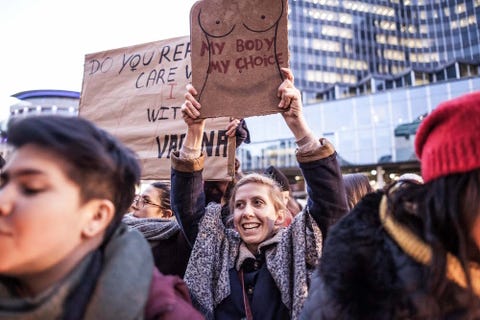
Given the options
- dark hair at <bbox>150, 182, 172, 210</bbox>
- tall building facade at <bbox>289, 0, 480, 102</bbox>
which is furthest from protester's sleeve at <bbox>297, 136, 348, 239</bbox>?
tall building facade at <bbox>289, 0, 480, 102</bbox>

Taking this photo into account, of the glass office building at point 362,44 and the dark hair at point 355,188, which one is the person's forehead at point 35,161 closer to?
the dark hair at point 355,188

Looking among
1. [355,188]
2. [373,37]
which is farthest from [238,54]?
[373,37]

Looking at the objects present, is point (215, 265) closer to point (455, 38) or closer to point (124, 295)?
point (124, 295)

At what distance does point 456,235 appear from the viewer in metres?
1.20

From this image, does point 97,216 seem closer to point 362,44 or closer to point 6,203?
point 6,203

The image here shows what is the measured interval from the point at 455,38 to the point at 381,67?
12491mm

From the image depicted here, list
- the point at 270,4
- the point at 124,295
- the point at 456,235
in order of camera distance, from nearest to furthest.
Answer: the point at 124,295 < the point at 456,235 < the point at 270,4

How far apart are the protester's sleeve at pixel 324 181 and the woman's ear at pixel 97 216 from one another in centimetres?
113

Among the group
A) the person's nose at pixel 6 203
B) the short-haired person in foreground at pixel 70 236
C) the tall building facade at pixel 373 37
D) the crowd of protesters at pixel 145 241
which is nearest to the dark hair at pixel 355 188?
the crowd of protesters at pixel 145 241

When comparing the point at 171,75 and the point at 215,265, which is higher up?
the point at 171,75

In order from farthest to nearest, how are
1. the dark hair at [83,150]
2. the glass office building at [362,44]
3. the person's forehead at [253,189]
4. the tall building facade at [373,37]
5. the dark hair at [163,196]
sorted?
the tall building facade at [373,37]
the glass office building at [362,44]
the dark hair at [163,196]
the person's forehead at [253,189]
the dark hair at [83,150]

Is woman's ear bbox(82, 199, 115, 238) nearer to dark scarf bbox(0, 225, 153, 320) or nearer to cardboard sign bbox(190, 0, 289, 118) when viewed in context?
dark scarf bbox(0, 225, 153, 320)

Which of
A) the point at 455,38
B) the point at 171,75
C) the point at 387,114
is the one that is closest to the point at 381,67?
the point at 455,38

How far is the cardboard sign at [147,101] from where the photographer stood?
3.07 meters
